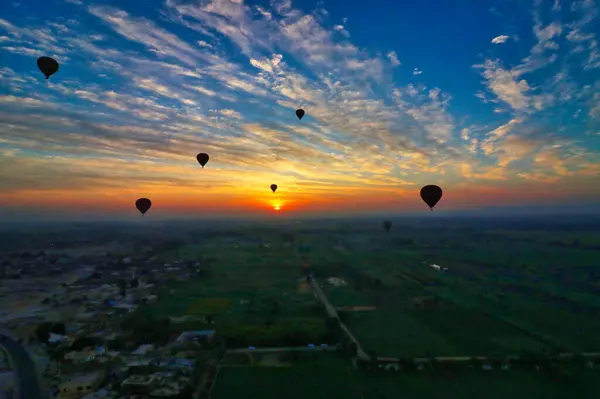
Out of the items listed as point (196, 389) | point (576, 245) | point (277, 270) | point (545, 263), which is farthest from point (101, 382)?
point (576, 245)

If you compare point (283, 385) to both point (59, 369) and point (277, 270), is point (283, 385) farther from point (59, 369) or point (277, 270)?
point (277, 270)

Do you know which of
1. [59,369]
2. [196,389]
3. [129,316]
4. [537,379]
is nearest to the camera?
[196,389]

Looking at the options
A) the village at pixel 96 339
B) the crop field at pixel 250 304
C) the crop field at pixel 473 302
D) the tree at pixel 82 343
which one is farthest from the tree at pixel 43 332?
the crop field at pixel 473 302

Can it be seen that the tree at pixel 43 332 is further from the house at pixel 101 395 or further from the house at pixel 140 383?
the house at pixel 140 383

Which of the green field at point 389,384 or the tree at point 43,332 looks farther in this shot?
the tree at point 43,332

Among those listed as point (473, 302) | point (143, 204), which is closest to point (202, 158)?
point (143, 204)

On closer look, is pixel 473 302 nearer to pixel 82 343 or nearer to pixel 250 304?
pixel 250 304
